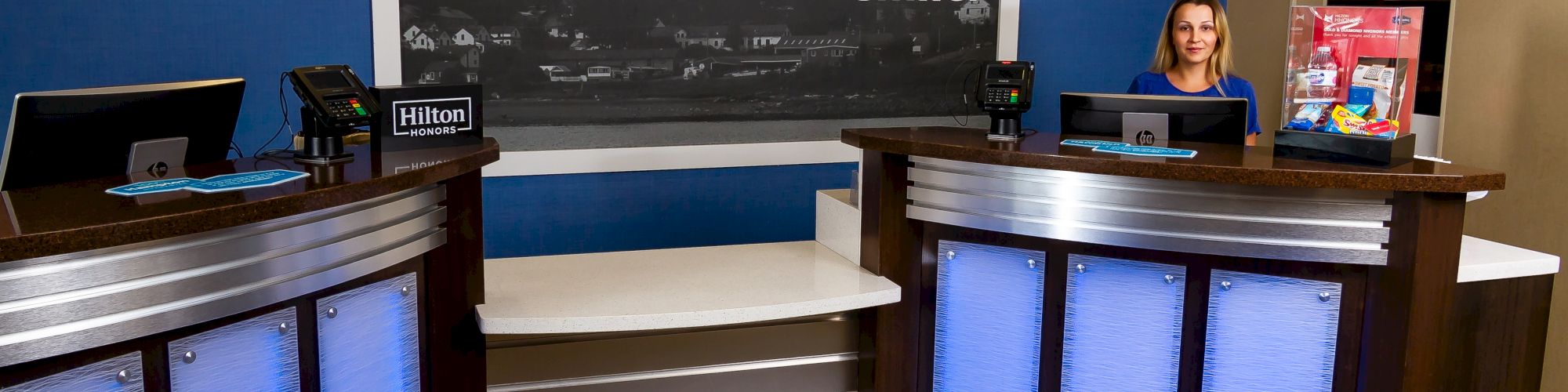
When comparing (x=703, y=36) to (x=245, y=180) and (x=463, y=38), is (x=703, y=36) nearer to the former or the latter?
Result: (x=463, y=38)

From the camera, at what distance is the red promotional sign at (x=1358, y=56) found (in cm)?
251

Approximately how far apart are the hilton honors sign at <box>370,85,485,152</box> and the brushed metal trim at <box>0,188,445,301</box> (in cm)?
39

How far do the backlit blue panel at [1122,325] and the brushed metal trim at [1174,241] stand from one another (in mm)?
83

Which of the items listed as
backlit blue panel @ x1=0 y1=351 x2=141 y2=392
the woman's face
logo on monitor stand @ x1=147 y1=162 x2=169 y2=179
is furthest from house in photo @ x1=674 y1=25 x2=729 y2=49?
backlit blue panel @ x1=0 y1=351 x2=141 y2=392

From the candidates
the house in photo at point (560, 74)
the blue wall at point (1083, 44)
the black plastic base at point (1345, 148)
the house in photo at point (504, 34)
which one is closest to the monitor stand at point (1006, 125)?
the black plastic base at point (1345, 148)

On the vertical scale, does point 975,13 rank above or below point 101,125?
above

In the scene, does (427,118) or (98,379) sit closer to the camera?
(98,379)

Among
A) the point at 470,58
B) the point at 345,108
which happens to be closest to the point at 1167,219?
the point at 345,108

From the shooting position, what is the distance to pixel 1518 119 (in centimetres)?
398

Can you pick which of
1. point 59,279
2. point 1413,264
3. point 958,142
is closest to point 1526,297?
point 1413,264

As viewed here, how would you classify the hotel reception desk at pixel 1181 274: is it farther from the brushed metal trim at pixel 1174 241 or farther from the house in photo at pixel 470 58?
the house in photo at pixel 470 58

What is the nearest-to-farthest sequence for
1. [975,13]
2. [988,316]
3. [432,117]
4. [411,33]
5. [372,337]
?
[372,337] < [432,117] < [988,316] < [411,33] < [975,13]

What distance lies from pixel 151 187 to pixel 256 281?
12.3 inches

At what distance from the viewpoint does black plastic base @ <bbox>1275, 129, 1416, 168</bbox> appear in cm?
244
